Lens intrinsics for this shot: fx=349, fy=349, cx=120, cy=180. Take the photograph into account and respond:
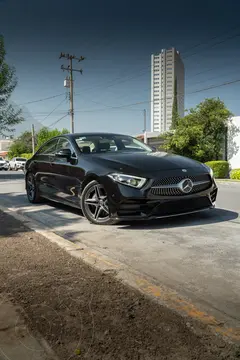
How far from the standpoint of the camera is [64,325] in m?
2.19

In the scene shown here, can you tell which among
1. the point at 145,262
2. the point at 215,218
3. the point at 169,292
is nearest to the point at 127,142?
Result: the point at 215,218

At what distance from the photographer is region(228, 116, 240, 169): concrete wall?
20.3 metres

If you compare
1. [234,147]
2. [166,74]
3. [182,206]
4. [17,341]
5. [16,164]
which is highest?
[166,74]

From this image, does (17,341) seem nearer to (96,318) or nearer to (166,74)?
(96,318)

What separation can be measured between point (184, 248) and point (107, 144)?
2782 mm

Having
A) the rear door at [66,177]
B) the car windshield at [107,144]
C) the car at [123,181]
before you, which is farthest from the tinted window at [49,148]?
the car windshield at [107,144]

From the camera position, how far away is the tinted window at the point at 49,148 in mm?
6910

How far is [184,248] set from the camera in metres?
3.93

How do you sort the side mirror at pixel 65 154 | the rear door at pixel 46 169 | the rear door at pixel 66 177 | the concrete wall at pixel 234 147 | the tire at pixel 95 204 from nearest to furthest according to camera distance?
1. the tire at pixel 95 204
2. the rear door at pixel 66 177
3. the side mirror at pixel 65 154
4. the rear door at pixel 46 169
5. the concrete wall at pixel 234 147

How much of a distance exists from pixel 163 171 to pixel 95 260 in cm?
193

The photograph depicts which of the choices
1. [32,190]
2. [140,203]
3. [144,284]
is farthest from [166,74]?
[144,284]

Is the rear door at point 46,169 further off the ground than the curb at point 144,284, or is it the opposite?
the rear door at point 46,169

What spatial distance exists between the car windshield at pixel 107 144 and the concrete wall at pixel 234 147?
49.7 feet

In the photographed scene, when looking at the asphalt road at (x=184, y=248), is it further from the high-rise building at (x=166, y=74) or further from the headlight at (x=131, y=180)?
the high-rise building at (x=166, y=74)
